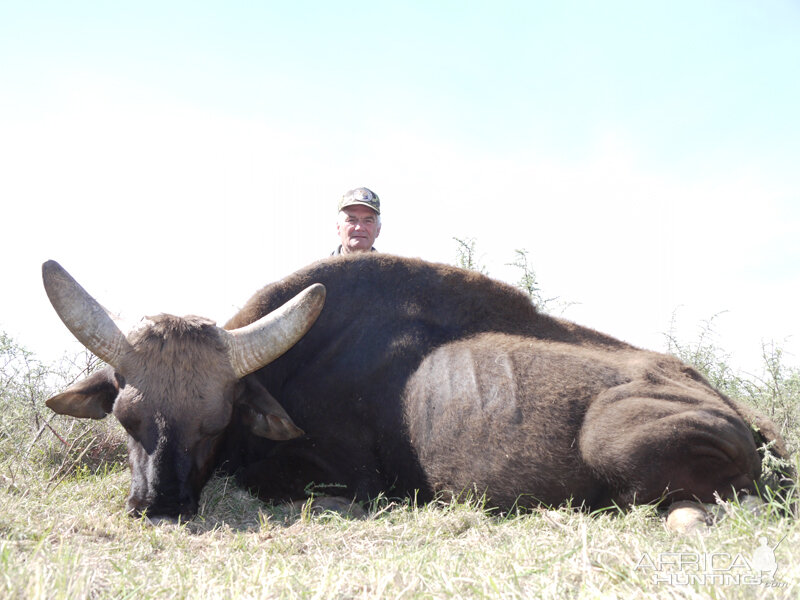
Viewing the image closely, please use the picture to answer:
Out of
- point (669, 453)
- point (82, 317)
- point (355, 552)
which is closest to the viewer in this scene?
point (355, 552)

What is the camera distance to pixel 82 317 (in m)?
4.80

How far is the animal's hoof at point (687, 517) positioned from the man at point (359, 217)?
6.02 m

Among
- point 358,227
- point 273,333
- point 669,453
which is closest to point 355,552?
point 273,333

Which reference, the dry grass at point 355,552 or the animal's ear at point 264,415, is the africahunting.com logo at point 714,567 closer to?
the dry grass at point 355,552

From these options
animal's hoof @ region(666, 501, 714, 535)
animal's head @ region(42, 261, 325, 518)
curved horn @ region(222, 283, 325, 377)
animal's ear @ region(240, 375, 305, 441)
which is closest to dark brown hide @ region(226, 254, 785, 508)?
animal's hoof @ region(666, 501, 714, 535)

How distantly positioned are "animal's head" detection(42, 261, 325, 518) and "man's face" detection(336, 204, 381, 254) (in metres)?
4.44

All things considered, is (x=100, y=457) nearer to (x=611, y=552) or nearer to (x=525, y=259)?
(x=611, y=552)

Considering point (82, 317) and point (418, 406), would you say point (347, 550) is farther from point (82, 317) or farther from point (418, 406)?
point (82, 317)

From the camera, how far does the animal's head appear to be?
4320mm

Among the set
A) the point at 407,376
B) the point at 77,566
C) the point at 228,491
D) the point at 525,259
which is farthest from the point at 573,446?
the point at 525,259

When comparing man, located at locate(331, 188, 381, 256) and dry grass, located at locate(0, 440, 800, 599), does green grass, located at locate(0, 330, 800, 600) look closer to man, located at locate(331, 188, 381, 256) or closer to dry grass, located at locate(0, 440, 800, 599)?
dry grass, located at locate(0, 440, 800, 599)

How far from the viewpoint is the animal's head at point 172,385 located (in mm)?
4320

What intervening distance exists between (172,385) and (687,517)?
131 inches

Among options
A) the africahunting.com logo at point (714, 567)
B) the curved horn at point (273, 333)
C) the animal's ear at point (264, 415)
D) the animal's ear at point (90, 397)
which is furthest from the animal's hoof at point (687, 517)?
the animal's ear at point (90, 397)
